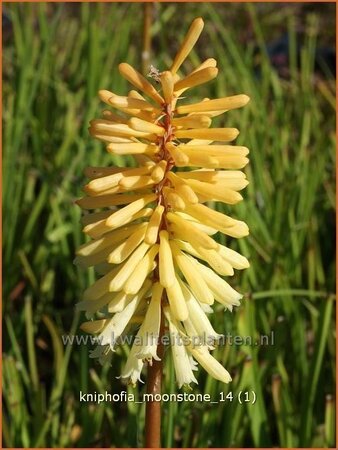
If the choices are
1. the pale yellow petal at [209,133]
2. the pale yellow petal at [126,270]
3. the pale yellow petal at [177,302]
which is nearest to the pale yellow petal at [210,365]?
the pale yellow petal at [177,302]

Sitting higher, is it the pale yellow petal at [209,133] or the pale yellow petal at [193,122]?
the pale yellow petal at [193,122]

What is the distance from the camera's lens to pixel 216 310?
2.43 m

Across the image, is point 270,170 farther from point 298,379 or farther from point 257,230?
point 298,379

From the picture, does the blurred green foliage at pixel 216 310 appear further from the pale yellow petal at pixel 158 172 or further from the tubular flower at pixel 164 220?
the pale yellow petal at pixel 158 172

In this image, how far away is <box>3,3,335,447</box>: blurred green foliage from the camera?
7.53 ft

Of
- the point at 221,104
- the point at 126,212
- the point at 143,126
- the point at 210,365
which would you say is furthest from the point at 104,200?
the point at 210,365

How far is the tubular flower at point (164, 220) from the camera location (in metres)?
1.57

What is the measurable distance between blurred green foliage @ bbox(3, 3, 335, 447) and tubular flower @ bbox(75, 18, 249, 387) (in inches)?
16.4

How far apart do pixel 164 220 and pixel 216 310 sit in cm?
82

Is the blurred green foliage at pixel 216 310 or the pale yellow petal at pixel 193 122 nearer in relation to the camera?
the pale yellow petal at pixel 193 122

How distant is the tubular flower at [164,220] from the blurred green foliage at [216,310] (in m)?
0.42

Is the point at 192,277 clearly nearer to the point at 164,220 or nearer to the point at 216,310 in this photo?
the point at 164,220

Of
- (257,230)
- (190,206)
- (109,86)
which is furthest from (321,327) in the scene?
(109,86)

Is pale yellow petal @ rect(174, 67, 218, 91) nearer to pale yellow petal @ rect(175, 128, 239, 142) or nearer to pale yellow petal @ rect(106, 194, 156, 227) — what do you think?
pale yellow petal @ rect(175, 128, 239, 142)
